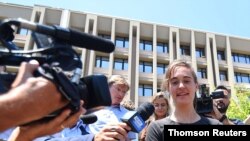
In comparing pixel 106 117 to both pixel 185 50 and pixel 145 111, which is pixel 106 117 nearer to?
pixel 145 111

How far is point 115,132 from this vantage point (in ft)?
5.61

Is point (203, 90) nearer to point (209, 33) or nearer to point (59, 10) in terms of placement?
point (59, 10)

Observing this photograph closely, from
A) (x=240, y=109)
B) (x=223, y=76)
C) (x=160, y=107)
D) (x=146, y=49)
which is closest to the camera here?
(x=160, y=107)

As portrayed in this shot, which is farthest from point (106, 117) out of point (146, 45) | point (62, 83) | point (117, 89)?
point (146, 45)

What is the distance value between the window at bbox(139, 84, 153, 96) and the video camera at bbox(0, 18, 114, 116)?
73.6ft

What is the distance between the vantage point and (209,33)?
1066 inches

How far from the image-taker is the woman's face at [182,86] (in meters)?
2.79

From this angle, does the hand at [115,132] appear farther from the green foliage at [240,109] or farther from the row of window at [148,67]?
the row of window at [148,67]

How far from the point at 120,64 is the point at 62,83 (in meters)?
23.7

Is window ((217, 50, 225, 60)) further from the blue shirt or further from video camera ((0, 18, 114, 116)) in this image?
video camera ((0, 18, 114, 116))

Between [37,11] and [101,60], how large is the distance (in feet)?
20.5

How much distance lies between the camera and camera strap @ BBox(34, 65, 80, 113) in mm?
1144

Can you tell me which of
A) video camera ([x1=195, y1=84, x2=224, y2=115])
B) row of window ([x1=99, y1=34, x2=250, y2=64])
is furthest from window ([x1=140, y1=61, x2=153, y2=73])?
video camera ([x1=195, y1=84, x2=224, y2=115])

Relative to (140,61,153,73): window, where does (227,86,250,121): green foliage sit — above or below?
below
